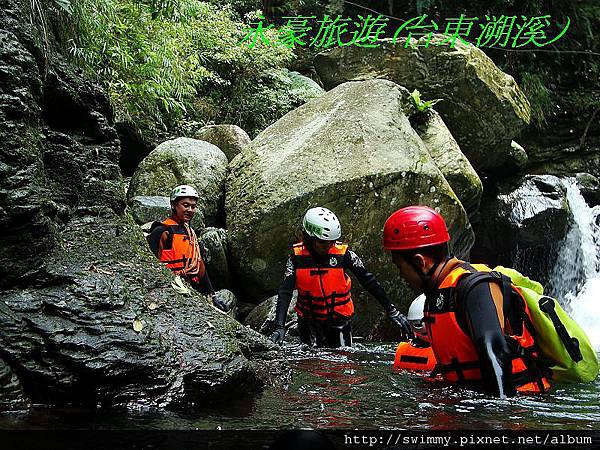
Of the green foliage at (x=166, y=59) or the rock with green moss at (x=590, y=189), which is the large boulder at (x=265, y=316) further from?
the rock with green moss at (x=590, y=189)

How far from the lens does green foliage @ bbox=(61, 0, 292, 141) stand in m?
8.40

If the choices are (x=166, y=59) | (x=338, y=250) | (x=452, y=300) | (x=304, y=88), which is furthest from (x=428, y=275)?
(x=304, y=88)

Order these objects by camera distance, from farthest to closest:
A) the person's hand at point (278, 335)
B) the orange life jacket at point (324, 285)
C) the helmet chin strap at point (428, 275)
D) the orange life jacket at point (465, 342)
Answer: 1. the orange life jacket at point (324, 285)
2. the person's hand at point (278, 335)
3. the helmet chin strap at point (428, 275)
4. the orange life jacket at point (465, 342)

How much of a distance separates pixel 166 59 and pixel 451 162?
5320 millimetres

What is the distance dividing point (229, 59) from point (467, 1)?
9849 millimetres

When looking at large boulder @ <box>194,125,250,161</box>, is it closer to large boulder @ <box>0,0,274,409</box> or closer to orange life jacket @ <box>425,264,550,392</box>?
large boulder @ <box>0,0,274,409</box>

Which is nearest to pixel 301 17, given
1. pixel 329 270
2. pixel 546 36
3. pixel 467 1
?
pixel 467 1

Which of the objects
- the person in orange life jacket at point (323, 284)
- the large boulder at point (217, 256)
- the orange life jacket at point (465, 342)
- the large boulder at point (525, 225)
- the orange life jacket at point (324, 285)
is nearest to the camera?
the orange life jacket at point (465, 342)

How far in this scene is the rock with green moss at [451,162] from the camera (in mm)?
10211

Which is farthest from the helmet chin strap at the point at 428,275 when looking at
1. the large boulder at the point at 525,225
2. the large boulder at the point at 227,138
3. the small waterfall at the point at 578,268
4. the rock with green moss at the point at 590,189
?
the rock with green moss at the point at 590,189

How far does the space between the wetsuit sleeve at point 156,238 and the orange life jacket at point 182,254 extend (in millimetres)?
68

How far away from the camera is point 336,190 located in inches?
332

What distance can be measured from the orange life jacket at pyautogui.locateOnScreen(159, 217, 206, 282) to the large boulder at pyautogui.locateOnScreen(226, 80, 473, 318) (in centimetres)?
181

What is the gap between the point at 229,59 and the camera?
14070 mm
